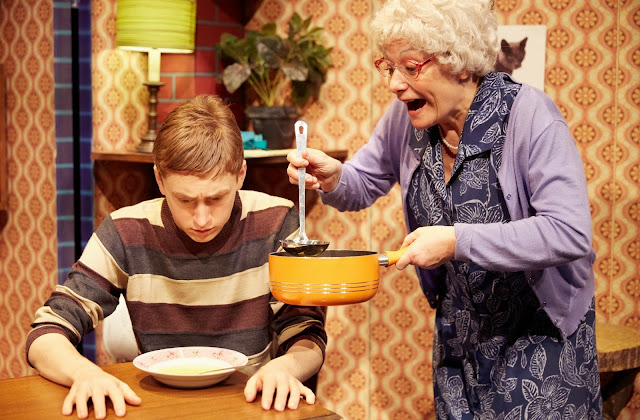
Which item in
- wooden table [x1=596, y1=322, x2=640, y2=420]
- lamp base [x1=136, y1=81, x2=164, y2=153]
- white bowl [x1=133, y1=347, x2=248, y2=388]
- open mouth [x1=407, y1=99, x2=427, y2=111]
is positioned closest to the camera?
white bowl [x1=133, y1=347, x2=248, y2=388]

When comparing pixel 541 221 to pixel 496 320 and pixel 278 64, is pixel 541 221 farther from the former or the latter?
pixel 278 64

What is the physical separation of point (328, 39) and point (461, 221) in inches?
78.8

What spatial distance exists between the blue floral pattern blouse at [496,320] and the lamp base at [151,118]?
1.74m

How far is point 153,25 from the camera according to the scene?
320 centimetres

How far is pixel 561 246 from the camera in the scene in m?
1.63

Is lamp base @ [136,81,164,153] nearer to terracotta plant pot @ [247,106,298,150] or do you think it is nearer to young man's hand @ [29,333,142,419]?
terracotta plant pot @ [247,106,298,150]

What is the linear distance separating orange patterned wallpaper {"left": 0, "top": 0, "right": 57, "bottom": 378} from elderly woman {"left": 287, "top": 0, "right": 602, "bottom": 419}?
7.07 ft

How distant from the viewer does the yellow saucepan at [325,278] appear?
1.43 metres

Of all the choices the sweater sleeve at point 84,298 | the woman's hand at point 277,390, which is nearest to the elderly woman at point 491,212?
the woman's hand at point 277,390

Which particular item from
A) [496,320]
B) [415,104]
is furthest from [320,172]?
[496,320]

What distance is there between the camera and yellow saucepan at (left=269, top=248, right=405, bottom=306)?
1.43 meters

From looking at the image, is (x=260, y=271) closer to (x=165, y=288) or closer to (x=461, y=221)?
(x=165, y=288)

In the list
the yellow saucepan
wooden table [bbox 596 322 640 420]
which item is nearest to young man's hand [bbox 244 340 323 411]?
the yellow saucepan

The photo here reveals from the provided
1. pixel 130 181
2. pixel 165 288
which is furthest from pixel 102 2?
pixel 165 288
